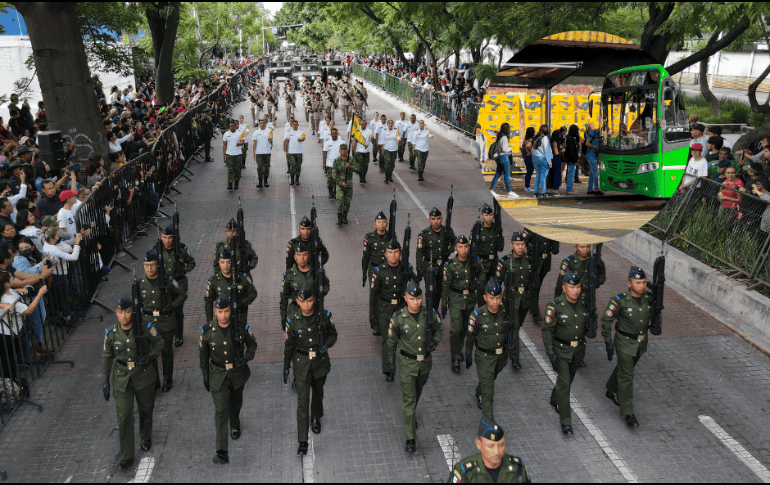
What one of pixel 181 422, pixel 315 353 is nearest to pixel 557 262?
pixel 315 353

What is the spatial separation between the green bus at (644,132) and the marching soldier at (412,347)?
3.80m

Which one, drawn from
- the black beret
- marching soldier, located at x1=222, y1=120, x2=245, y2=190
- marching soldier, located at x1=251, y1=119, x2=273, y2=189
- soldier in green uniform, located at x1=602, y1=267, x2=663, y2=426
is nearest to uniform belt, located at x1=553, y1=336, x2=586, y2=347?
soldier in green uniform, located at x1=602, y1=267, x2=663, y2=426

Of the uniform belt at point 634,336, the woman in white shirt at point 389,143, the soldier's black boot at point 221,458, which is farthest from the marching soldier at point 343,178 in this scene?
the soldier's black boot at point 221,458

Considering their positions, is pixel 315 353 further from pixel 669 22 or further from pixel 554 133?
pixel 669 22

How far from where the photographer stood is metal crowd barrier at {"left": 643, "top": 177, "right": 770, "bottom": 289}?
9.59 meters

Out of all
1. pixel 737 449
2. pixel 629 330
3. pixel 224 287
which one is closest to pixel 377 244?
pixel 224 287

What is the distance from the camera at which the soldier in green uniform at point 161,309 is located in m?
7.82

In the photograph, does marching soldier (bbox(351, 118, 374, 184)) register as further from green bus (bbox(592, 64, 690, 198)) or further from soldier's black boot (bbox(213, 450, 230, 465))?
green bus (bbox(592, 64, 690, 198))

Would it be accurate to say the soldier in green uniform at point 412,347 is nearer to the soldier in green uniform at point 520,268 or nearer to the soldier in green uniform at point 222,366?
the soldier in green uniform at point 222,366

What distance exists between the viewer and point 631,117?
3.15 meters

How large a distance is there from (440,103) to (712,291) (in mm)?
18207

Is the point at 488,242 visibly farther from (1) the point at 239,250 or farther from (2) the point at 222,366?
(2) the point at 222,366

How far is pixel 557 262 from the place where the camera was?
39.1 feet

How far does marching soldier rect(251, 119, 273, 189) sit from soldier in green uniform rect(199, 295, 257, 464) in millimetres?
10882
